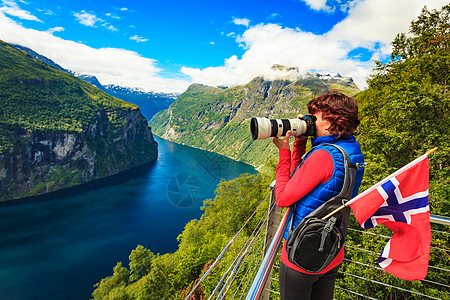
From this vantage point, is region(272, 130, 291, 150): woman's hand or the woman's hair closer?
the woman's hair

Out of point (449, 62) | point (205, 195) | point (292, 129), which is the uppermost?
point (449, 62)

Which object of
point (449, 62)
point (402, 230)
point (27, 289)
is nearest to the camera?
point (402, 230)

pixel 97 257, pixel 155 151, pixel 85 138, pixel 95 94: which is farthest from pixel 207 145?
pixel 97 257

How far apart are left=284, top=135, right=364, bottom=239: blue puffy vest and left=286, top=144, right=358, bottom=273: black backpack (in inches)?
1.1

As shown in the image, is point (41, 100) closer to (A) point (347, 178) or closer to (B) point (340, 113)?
(B) point (340, 113)

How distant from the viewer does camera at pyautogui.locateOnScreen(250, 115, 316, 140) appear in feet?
5.45

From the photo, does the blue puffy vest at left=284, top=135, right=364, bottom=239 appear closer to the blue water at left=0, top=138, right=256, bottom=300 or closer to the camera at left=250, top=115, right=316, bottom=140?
the camera at left=250, top=115, right=316, bottom=140

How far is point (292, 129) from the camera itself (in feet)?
5.57

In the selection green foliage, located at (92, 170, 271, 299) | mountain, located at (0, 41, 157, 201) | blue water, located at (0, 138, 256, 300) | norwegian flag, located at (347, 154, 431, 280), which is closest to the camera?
norwegian flag, located at (347, 154, 431, 280)

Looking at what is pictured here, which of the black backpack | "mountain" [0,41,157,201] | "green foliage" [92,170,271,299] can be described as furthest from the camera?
"mountain" [0,41,157,201]

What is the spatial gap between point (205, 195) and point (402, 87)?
53.5 meters

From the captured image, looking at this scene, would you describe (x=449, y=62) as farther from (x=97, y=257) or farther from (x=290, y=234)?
(x=97, y=257)

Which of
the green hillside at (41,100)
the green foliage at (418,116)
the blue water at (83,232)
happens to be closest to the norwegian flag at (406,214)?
the green foliage at (418,116)

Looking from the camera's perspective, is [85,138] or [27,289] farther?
[85,138]
